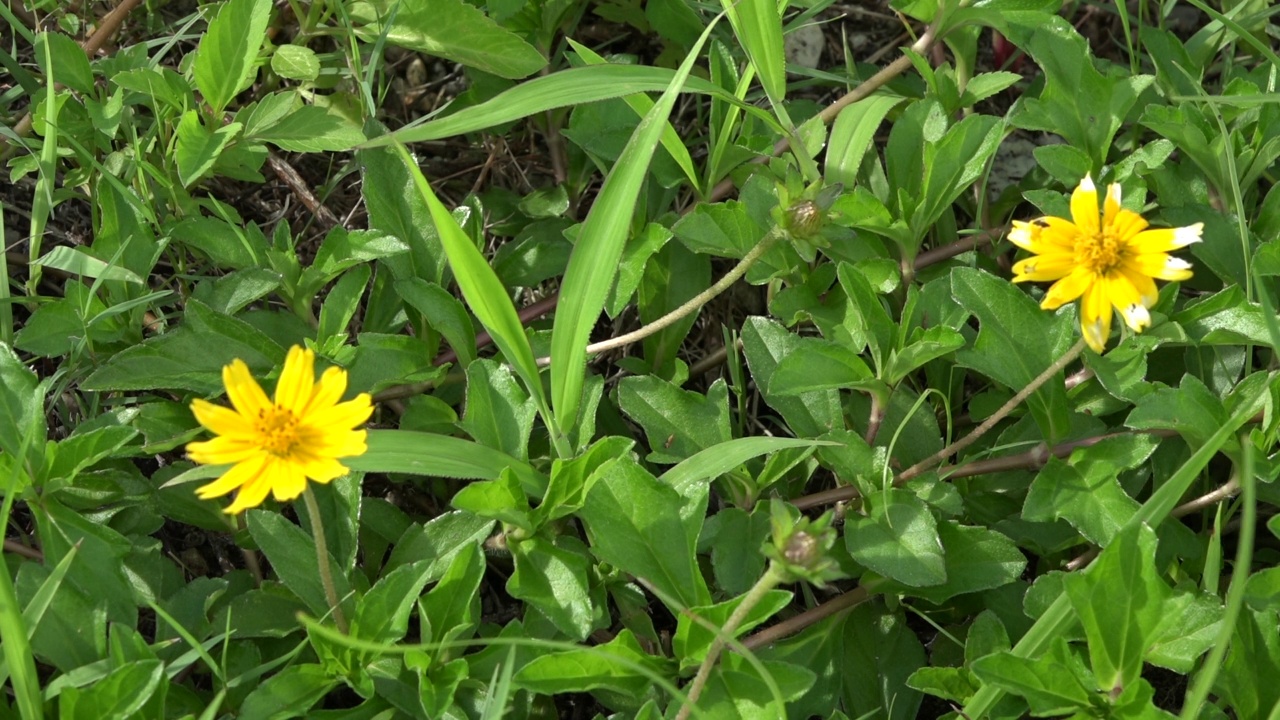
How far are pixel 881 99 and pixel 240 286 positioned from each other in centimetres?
136

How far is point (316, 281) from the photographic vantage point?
7.55 ft

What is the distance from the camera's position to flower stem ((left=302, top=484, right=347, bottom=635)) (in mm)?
1698

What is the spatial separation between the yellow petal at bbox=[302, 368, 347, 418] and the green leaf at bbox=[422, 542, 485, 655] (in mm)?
379

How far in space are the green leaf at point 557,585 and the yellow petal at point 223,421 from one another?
0.52 metres

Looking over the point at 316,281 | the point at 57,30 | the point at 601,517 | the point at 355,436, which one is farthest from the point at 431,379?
the point at 57,30

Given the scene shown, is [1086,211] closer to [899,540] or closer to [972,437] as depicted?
[972,437]

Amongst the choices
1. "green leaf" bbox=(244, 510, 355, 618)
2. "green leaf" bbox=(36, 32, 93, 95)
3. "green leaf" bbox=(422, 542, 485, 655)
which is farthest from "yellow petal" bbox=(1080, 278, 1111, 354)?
"green leaf" bbox=(36, 32, 93, 95)

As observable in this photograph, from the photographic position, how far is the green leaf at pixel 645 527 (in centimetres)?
192

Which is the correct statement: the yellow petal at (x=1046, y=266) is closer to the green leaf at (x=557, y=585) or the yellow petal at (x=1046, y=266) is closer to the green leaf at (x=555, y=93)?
the green leaf at (x=555, y=93)

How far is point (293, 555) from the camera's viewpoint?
2.02m

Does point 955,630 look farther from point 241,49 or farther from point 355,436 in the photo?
point 241,49

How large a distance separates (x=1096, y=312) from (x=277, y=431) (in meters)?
1.21

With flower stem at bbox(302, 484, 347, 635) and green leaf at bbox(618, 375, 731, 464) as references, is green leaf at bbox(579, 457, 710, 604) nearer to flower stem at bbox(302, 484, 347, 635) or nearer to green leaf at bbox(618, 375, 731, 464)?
green leaf at bbox(618, 375, 731, 464)

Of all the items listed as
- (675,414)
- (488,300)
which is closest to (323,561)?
(488,300)
